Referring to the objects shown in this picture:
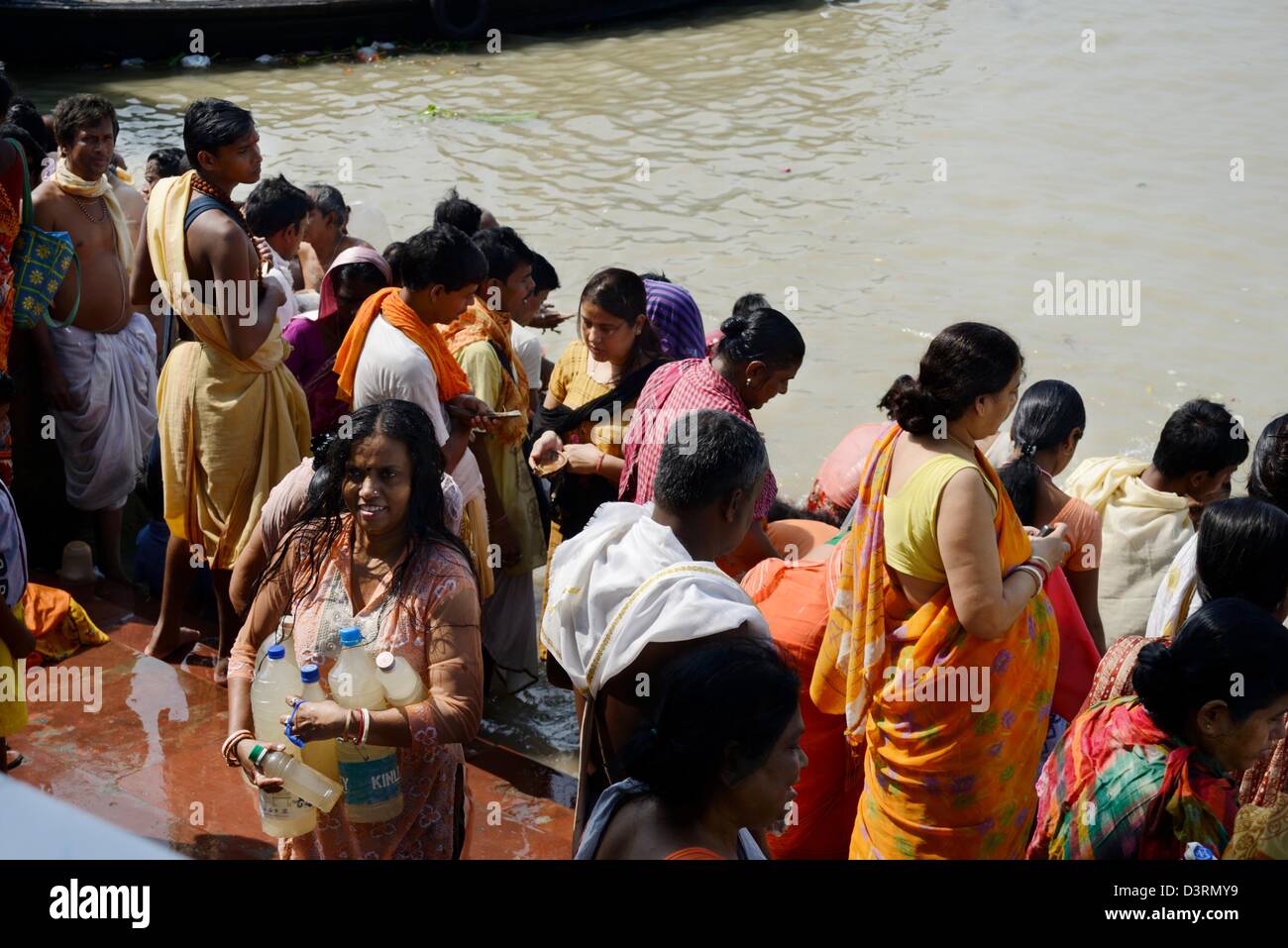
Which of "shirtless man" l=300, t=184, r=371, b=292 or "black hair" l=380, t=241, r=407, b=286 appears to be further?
"shirtless man" l=300, t=184, r=371, b=292

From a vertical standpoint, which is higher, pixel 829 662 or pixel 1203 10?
pixel 1203 10

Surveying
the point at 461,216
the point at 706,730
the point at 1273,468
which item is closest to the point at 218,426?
the point at 461,216

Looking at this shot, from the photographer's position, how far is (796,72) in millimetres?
14984

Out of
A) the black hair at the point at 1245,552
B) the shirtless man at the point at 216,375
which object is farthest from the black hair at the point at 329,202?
the black hair at the point at 1245,552

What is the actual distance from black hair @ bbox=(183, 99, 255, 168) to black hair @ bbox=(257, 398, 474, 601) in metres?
1.62

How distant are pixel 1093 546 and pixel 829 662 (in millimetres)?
946

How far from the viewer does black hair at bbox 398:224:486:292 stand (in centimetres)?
401

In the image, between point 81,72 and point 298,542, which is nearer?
point 298,542

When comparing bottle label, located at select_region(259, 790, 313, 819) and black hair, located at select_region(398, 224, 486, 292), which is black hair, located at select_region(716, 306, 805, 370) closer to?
black hair, located at select_region(398, 224, 486, 292)

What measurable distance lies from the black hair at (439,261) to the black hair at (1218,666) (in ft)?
7.69

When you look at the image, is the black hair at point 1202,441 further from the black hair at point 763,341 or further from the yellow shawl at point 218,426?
the yellow shawl at point 218,426

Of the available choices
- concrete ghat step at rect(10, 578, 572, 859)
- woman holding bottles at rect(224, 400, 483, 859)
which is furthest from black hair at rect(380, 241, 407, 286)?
woman holding bottles at rect(224, 400, 483, 859)
